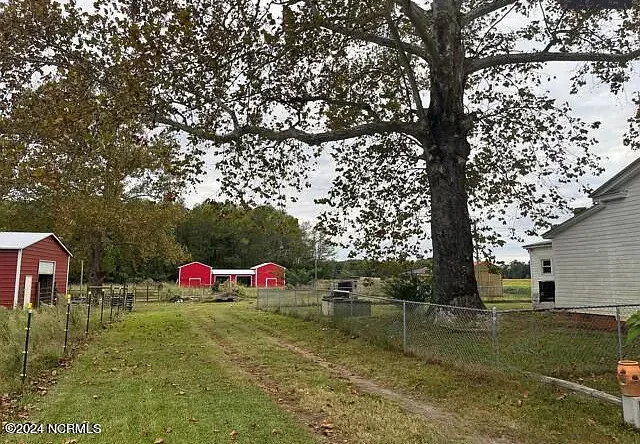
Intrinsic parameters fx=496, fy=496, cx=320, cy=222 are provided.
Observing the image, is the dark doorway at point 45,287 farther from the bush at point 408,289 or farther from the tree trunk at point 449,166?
the tree trunk at point 449,166

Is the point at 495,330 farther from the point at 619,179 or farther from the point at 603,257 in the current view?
the point at 603,257

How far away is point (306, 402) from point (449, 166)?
868 centimetres

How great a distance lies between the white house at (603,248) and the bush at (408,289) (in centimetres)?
480

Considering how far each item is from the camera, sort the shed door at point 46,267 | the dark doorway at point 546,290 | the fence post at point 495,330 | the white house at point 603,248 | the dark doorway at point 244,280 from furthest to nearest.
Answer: the dark doorway at point 244,280
the dark doorway at point 546,290
the shed door at point 46,267
the white house at point 603,248
the fence post at point 495,330

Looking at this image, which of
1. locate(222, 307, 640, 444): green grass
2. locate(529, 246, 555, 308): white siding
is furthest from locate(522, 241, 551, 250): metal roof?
locate(222, 307, 640, 444): green grass

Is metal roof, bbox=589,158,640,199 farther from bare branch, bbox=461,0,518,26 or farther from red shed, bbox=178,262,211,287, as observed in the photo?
red shed, bbox=178,262,211,287

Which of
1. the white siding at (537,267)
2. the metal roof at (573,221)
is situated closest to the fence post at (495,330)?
the metal roof at (573,221)

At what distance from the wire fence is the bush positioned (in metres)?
5.21

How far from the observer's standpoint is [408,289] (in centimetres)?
1761

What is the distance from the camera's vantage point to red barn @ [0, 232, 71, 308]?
69.1 ft

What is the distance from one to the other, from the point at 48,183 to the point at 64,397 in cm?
526

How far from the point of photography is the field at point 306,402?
5.38 meters

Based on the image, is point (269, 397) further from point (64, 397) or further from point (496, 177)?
point (496, 177)

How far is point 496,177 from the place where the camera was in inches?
699
